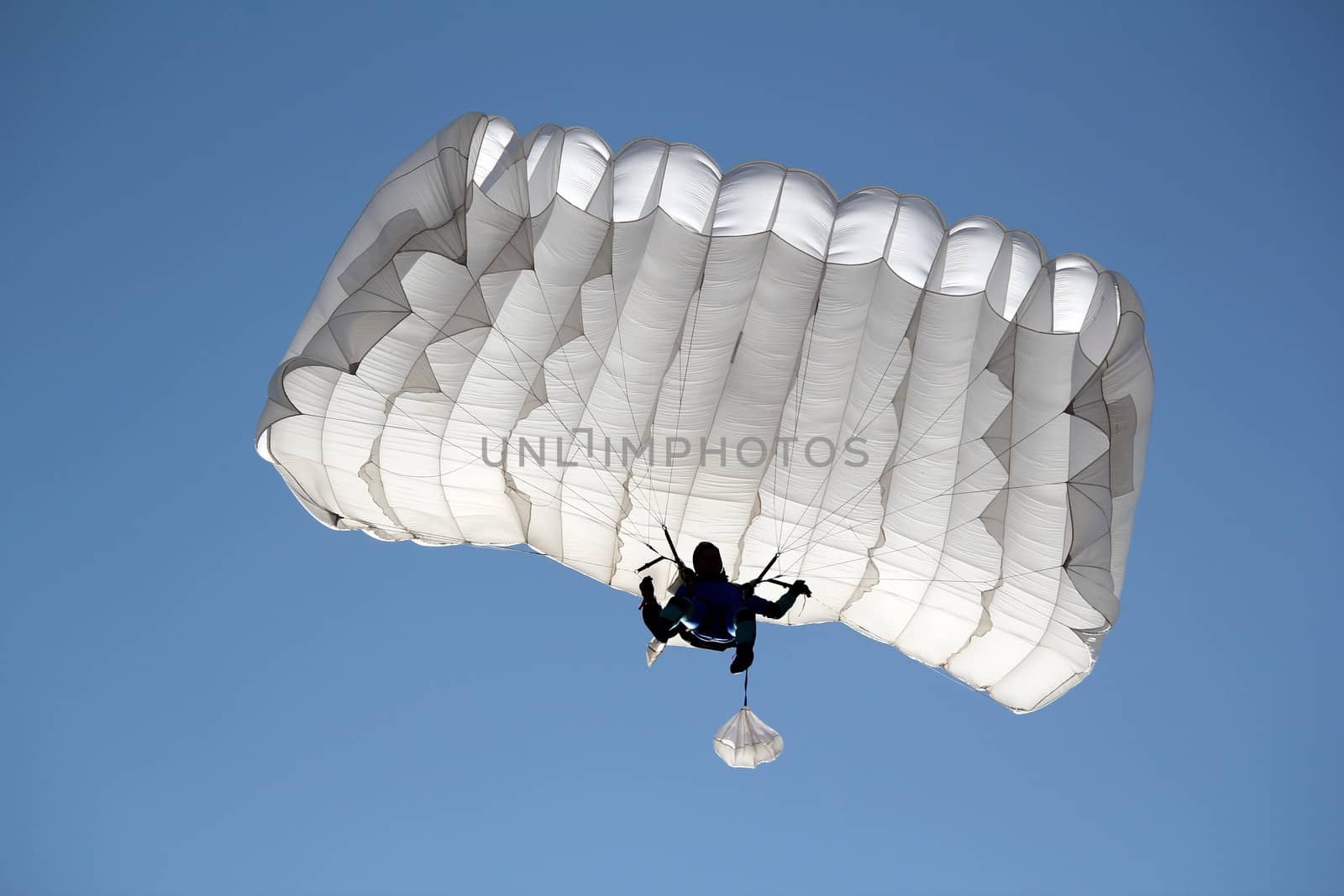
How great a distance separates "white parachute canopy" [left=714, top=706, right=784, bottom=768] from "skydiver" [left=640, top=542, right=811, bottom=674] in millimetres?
937

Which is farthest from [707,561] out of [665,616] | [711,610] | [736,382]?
[736,382]

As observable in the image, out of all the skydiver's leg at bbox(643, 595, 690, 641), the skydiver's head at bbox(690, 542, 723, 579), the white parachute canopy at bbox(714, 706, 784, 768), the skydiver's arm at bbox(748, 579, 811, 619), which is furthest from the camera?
the white parachute canopy at bbox(714, 706, 784, 768)

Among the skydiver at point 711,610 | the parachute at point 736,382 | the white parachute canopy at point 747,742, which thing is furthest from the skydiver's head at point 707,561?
the white parachute canopy at point 747,742

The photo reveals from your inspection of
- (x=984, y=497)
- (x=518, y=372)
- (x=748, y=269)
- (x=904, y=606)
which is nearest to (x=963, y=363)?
(x=984, y=497)

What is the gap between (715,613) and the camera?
365 inches

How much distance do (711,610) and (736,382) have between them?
1.82m

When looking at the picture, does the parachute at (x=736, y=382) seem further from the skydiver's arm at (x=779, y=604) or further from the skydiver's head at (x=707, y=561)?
the skydiver's arm at (x=779, y=604)

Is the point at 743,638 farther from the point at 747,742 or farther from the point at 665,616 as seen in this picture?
the point at 747,742

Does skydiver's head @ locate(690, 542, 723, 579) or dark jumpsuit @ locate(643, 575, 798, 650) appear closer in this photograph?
dark jumpsuit @ locate(643, 575, 798, 650)

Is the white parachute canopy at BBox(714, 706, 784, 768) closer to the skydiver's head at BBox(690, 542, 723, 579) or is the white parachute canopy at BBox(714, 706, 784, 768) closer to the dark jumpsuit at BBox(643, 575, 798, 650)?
the dark jumpsuit at BBox(643, 575, 798, 650)

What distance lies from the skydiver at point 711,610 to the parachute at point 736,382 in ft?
3.49

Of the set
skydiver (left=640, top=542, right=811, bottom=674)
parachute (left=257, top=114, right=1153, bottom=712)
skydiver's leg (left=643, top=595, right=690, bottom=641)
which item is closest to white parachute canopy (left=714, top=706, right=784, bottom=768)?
skydiver (left=640, top=542, right=811, bottom=674)

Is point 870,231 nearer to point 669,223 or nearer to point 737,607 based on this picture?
point 669,223

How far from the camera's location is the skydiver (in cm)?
908
